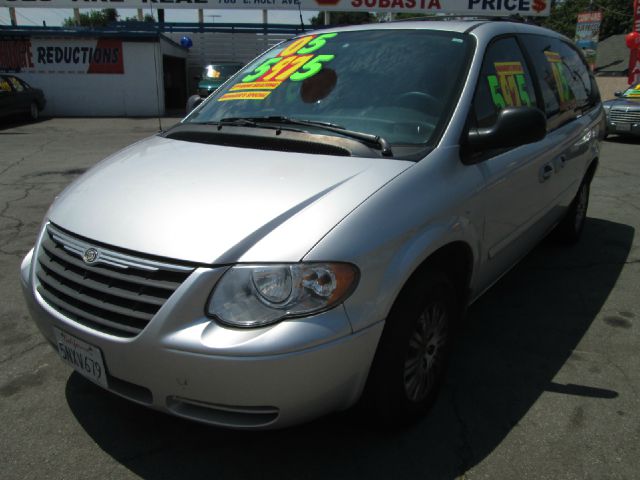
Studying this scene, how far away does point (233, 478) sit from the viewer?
2316 mm

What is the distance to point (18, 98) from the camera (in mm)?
17188

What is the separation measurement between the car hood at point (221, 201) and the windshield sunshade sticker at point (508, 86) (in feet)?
3.34

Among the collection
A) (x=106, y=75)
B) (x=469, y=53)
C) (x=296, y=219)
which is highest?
(x=469, y=53)

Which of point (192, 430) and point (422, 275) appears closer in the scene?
point (422, 275)

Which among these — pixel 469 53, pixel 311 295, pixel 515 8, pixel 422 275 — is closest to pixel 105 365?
pixel 311 295

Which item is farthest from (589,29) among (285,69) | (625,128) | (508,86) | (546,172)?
(285,69)

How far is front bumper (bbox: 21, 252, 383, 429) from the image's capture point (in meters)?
1.97

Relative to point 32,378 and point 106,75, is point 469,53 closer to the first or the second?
point 32,378

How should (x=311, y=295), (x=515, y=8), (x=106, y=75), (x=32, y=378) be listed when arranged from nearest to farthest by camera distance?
(x=311, y=295)
(x=32, y=378)
(x=106, y=75)
(x=515, y=8)

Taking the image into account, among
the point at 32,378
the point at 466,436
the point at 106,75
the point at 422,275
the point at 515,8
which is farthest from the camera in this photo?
the point at 515,8

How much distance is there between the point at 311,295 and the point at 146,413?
1.21 m

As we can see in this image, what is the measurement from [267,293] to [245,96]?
68.0 inches

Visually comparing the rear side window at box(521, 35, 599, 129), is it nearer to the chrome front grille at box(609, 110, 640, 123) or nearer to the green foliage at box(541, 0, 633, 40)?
the chrome front grille at box(609, 110, 640, 123)

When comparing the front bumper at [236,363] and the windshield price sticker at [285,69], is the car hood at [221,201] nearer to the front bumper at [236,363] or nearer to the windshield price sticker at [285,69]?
the front bumper at [236,363]
